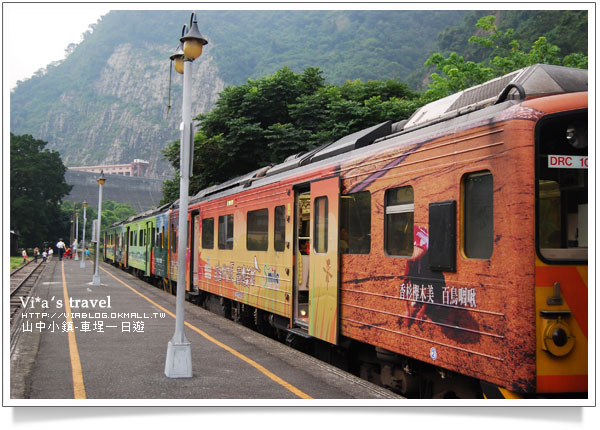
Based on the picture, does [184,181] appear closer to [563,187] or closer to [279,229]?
[279,229]

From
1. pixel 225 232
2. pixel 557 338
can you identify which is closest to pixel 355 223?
pixel 557 338

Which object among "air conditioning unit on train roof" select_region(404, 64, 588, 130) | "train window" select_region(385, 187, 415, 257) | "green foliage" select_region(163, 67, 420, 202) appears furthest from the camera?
"green foliage" select_region(163, 67, 420, 202)

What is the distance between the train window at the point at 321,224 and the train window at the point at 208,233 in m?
6.55

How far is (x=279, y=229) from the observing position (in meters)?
10.1

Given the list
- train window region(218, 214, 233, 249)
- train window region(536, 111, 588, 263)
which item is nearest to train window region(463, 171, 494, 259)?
train window region(536, 111, 588, 263)

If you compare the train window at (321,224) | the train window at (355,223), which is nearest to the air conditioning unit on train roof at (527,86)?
the train window at (355,223)

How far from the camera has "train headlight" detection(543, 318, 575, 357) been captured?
15.2 feet

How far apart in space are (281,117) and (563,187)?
916 inches

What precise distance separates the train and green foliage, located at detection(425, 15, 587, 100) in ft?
73.8

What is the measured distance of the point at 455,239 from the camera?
5.43m

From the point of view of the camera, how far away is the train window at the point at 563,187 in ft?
15.8

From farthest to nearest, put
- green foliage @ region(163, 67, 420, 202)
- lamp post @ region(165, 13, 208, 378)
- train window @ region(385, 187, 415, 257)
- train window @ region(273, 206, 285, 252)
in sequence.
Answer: green foliage @ region(163, 67, 420, 202)
train window @ region(273, 206, 285, 252)
lamp post @ region(165, 13, 208, 378)
train window @ region(385, 187, 415, 257)

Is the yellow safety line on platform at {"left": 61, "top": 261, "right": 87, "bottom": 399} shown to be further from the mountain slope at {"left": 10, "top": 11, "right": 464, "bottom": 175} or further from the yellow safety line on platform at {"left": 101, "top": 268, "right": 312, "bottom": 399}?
the mountain slope at {"left": 10, "top": 11, "right": 464, "bottom": 175}
